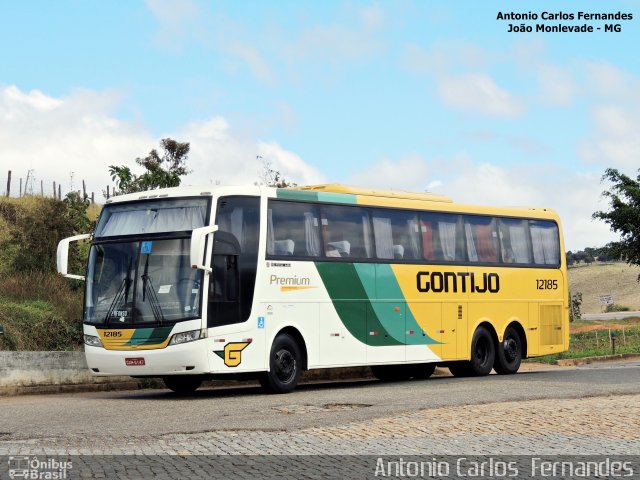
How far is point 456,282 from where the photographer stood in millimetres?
25297

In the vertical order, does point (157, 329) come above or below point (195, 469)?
above

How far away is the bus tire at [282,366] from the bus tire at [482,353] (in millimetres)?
5937

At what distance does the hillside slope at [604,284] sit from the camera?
101m

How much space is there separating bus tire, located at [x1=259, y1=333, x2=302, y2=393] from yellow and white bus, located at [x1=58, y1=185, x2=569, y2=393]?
0.09 feet

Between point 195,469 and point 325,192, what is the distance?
1230 cm

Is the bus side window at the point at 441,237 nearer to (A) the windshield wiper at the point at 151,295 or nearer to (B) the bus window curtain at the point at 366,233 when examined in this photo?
(B) the bus window curtain at the point at 366,233

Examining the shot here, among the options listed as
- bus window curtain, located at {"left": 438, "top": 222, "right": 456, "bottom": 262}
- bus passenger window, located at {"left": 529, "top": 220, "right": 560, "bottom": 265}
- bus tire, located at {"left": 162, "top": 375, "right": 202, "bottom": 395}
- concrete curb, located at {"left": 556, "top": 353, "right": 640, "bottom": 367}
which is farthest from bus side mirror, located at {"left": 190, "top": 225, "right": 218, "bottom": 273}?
concrete curb, located at {"left": 556, "top": 353, "right": 640, "bottom": 367}

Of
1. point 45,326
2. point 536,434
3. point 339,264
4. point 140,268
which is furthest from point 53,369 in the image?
point 536,434

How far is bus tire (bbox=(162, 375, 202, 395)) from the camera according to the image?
2152cm

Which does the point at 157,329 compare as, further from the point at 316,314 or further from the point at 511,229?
the point at 511,229

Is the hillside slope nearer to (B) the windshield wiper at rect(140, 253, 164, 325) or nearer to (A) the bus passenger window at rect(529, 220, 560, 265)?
(A) the bus passenger window at rect(529, 220, 560, 265)

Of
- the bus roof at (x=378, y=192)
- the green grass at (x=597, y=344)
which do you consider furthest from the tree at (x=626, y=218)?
the bus roof at (x=378, y=192)

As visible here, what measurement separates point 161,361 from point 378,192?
672cm

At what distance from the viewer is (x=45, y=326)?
24.4 meters
